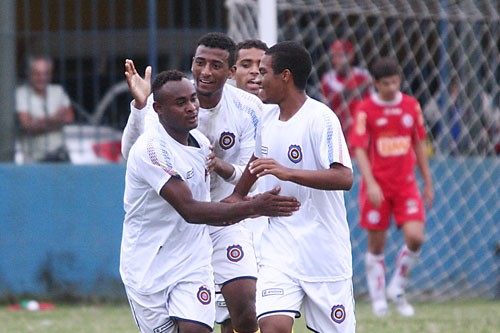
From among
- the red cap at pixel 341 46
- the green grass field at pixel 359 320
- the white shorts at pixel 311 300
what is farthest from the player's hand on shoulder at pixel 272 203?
the red cap at pixel 341 46

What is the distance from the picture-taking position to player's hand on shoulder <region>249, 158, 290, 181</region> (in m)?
5.77

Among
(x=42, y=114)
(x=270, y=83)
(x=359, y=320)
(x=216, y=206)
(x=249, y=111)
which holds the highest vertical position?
(x=270, y=83)

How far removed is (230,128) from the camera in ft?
22.5

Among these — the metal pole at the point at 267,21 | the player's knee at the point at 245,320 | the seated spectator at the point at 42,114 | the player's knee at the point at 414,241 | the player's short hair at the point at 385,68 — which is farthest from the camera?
the seated spectator at the point at 42,114

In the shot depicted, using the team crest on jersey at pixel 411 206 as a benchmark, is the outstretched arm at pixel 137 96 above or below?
above

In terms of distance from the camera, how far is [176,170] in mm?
5883

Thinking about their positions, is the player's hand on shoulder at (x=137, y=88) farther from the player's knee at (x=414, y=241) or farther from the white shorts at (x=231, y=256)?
the player's knee at (x=414, y=241)

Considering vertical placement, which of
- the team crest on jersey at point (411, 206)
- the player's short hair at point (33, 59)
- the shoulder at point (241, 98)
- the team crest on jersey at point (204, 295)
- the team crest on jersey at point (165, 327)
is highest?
the shoulder at point (241, 98)

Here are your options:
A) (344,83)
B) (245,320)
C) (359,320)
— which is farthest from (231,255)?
(344,83)

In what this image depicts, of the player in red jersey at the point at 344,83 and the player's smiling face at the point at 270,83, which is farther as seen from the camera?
the player in red jersey at the point at 344,83

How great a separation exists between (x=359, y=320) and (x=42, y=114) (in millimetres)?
3714

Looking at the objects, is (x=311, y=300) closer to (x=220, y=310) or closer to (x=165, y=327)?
(x=165, y=327)

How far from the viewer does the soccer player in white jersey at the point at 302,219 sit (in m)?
5.95

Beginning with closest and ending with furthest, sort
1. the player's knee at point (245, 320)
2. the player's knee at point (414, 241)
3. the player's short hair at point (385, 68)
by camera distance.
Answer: the player's knee at point (245, 320) → the player's short hair at point (385, 68) → the player's knee at point (414, 241)
